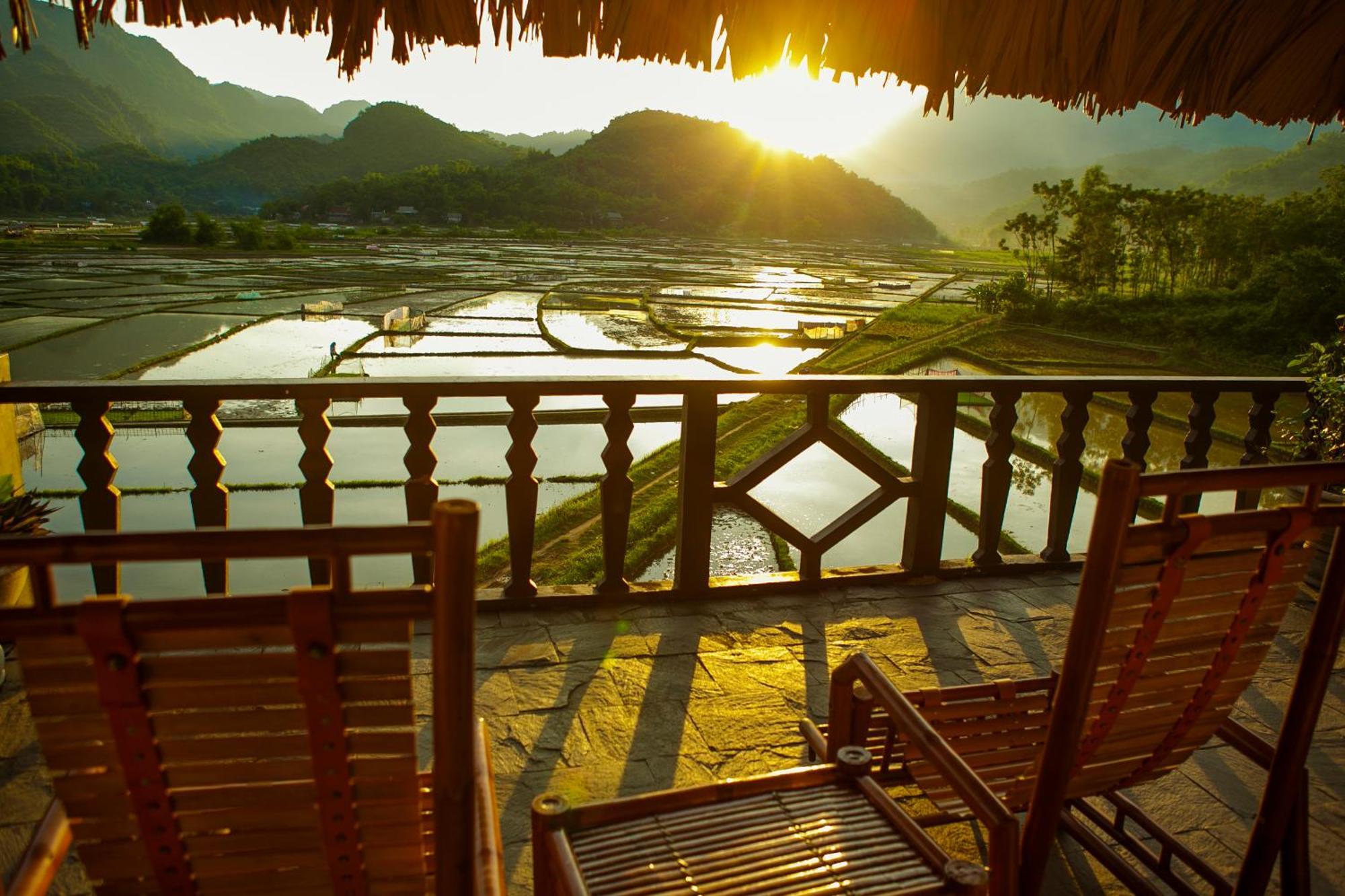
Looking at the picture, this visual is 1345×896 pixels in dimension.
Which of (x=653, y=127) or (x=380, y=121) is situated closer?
(x=653, y=127)

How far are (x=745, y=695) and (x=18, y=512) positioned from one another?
2252mm

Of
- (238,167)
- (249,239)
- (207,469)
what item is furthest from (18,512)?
(238,167)

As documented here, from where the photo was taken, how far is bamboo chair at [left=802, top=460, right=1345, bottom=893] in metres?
1.07

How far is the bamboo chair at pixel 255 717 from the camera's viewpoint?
79 centimetres

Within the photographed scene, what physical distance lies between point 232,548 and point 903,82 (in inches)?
97.8

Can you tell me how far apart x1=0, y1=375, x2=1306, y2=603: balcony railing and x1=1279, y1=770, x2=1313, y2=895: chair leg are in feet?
5.29

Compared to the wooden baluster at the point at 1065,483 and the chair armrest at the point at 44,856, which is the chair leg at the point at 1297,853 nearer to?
the chair armrest at the point at 44,856

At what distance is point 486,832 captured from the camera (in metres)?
1.11

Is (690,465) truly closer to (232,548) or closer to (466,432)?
(232,548)

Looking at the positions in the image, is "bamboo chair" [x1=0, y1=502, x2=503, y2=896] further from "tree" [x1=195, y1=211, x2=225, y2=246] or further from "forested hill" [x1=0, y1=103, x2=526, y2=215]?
"forested hill" [x1=0, y1=103, x2=526, y2=215]

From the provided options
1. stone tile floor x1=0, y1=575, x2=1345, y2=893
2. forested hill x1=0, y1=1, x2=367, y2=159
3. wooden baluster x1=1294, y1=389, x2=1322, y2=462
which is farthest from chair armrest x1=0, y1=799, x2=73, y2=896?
forested hill x1=0, y1=1, x2=367, y2=159

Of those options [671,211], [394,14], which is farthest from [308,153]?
[394,14]

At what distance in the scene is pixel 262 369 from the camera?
12227 mm

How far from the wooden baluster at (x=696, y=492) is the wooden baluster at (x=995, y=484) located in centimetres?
120
